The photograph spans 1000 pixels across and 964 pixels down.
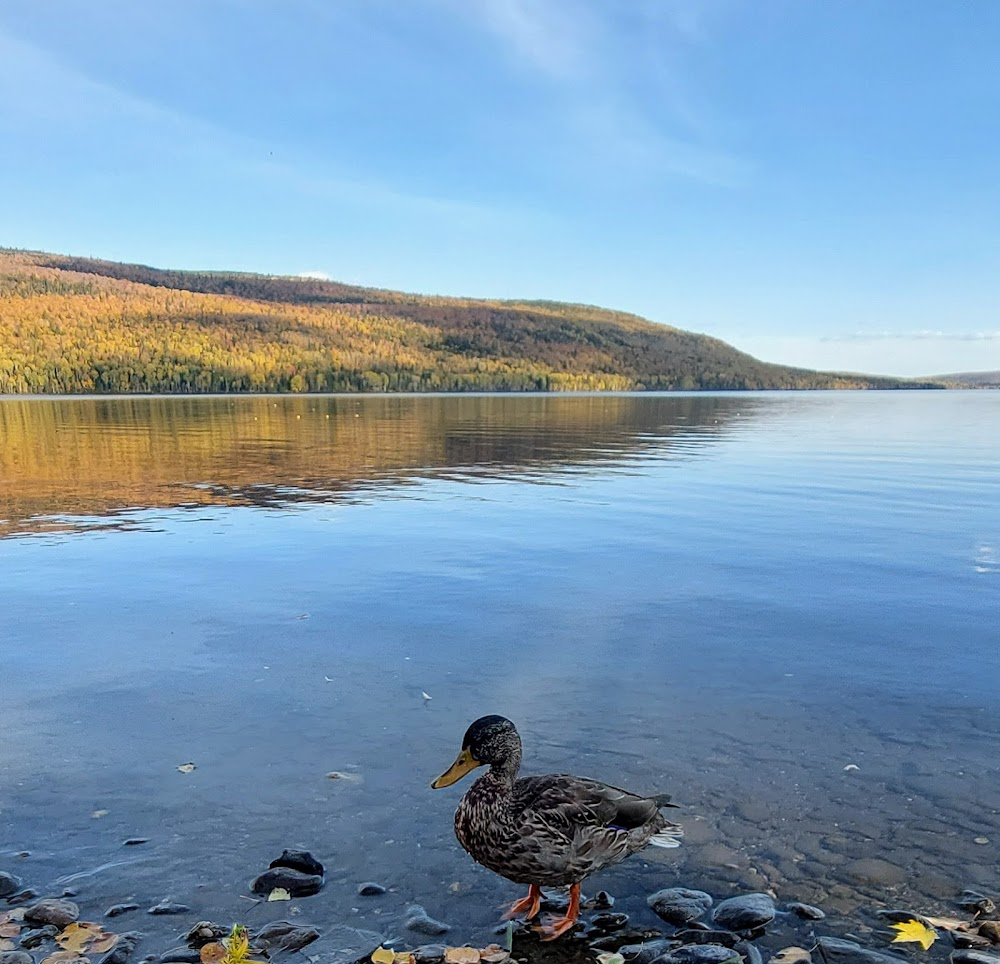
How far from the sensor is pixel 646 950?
5258 millimetres

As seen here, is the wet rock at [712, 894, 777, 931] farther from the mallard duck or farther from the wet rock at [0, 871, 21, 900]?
the wet rock at [0, 871, 21, 900]

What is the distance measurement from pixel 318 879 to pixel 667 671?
5959 millimetres

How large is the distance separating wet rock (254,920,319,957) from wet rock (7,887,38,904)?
6.07ft

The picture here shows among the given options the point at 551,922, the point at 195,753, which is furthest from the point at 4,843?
the point at 551,922

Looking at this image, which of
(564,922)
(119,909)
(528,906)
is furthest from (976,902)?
(119,909)

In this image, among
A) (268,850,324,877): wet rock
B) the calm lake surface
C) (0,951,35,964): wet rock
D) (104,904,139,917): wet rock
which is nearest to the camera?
(0,951,35,964): wet rock

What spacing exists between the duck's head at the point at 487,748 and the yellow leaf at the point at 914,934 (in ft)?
9.54

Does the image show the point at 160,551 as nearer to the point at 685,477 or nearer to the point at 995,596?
the point at 995,596

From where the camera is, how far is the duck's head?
5.85 metres

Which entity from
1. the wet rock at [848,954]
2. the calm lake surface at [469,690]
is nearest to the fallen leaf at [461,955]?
the calm lake surface at [469,690]

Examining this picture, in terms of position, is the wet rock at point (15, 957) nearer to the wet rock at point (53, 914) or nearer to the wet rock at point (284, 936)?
the wet rock at point (53, 914)

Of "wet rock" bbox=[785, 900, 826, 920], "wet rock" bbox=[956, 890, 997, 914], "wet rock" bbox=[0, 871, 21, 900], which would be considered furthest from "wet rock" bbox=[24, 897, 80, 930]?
"wet rock" bbox=[956, 890, 997, 914]

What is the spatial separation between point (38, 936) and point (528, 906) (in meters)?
3.42

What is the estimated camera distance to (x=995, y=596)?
14.3m
